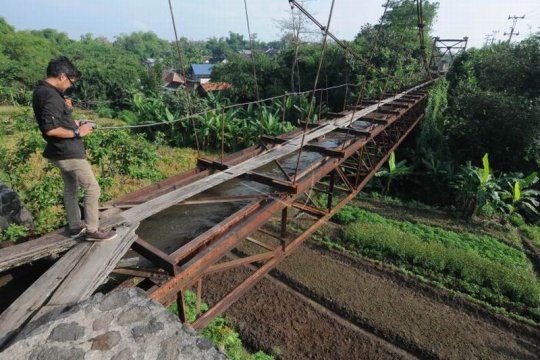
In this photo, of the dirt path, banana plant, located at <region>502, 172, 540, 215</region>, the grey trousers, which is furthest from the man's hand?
banana plant, located at <region>502, 172, 540, 215</region>

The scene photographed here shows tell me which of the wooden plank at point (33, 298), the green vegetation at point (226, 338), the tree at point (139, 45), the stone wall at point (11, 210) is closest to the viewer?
the wooden plank at point (33, 298)

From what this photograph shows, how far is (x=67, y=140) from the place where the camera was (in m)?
3.06

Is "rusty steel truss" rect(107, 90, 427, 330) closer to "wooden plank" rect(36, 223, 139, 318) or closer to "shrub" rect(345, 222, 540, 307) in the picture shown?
"wooden plank" rect(36, 223, 139, 318)

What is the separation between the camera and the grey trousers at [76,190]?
10.4 feet

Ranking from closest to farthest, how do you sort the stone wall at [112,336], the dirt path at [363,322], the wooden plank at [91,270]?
the stone wall at [112,336] < the wooden plank at [91,270] < the dirt path at [363,322]

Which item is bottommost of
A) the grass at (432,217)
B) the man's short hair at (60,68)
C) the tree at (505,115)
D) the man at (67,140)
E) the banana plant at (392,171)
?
the grass at (432,217)

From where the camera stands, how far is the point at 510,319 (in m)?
6.98

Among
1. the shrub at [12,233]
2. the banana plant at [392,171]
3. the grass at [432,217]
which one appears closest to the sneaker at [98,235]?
the shrub at [12,233]

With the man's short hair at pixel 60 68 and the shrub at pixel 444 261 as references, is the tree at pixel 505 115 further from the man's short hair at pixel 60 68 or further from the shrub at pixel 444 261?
the man's short hair at pixel 60 68

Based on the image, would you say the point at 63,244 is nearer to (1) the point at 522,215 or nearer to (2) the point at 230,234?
(2) the point at 230,234

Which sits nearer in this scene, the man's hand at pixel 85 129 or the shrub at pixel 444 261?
the man's hand at pixel 85 129

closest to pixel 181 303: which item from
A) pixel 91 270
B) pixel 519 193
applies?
pixel 91 270

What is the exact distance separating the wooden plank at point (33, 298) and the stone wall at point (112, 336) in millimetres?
209

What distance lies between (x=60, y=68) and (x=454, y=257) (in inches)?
370
